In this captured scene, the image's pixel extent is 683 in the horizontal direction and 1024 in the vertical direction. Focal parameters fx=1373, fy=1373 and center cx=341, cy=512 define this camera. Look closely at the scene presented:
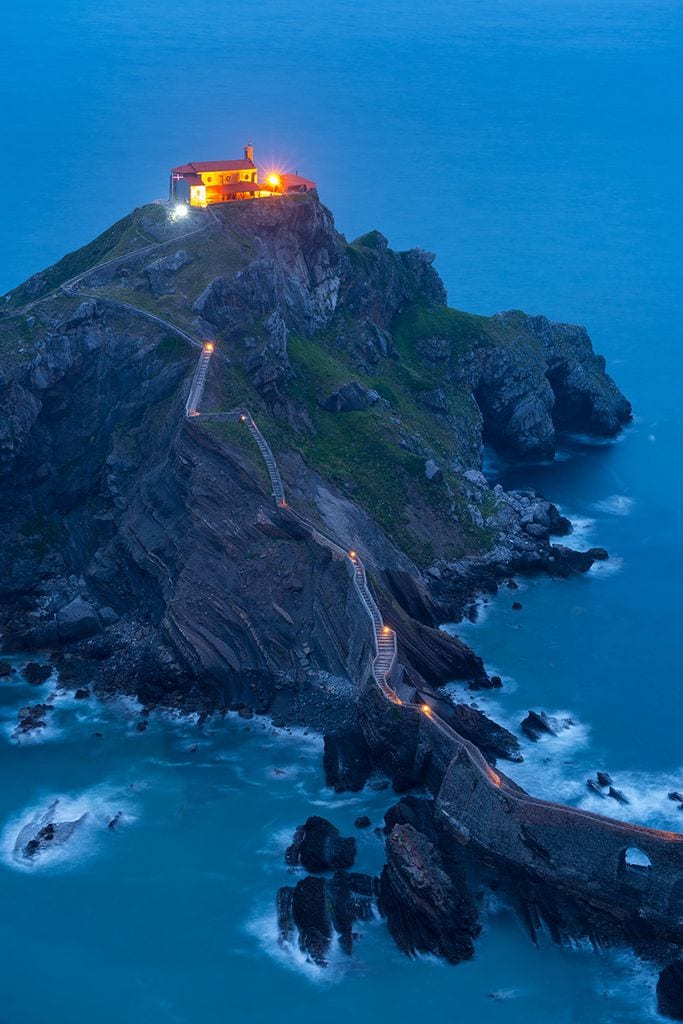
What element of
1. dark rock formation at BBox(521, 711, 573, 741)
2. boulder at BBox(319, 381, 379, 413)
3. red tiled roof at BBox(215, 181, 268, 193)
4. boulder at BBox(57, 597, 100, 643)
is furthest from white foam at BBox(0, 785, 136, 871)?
red tiled roof at BBox(215, 181, 268, 193)

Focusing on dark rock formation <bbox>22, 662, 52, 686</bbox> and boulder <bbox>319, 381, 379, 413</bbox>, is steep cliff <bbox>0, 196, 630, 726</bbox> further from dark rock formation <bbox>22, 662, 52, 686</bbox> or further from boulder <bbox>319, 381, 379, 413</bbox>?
dark rock formation <bbox>22, 662, 52, 686</bbox>

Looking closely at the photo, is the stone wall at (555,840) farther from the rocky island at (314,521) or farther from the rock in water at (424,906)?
the rock in water at (424,906)

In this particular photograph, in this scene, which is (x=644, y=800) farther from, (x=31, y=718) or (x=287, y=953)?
(x=31, y=718)

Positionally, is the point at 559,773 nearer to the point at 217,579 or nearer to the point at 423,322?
the point at 217,579

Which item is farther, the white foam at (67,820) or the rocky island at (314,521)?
the white foam at (67,820)

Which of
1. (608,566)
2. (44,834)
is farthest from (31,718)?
(608,566)

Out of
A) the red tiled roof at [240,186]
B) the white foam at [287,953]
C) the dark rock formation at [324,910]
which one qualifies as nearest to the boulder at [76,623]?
the dark rock formation at [324,910]
